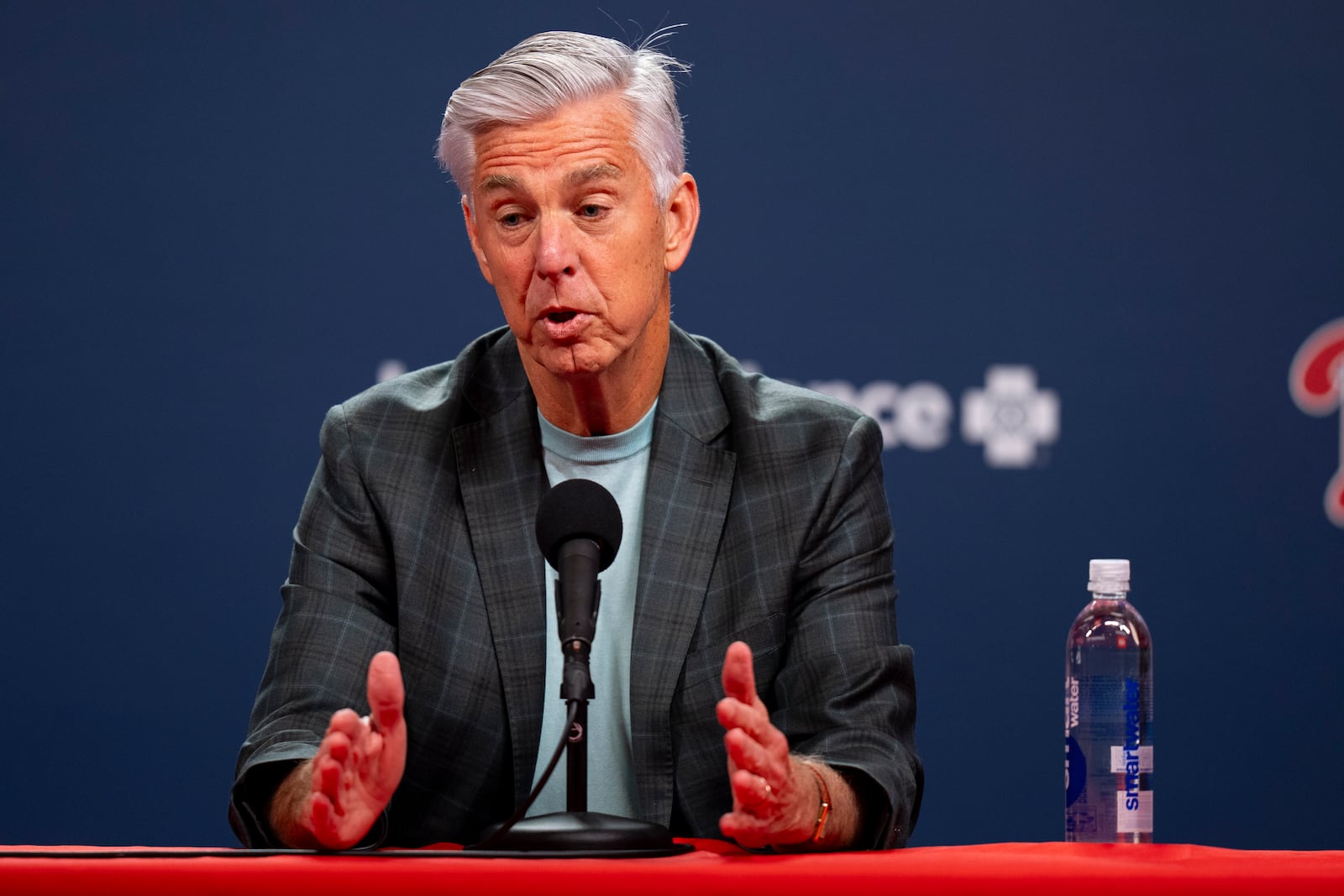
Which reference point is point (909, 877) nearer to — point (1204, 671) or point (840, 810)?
point (840, 810)

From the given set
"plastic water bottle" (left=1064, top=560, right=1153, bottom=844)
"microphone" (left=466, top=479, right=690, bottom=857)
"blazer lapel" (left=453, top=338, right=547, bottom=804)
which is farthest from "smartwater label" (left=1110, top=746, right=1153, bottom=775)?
"blazer lapel" (left=453, top=338, right=547, bottom=804)

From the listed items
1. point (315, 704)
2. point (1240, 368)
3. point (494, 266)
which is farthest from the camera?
point (1240, 368)

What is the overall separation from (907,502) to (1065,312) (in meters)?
0.49

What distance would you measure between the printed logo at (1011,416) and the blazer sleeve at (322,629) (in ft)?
4.89

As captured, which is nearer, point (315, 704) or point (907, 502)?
point (315, 704)

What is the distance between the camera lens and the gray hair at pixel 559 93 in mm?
1611

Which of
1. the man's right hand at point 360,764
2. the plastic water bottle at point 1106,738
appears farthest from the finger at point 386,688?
the plastic water bottle at point 1106,738

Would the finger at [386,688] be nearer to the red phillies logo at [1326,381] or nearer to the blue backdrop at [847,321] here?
the blue backdrop at [847,321]

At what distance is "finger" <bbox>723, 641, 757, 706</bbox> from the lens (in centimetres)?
112

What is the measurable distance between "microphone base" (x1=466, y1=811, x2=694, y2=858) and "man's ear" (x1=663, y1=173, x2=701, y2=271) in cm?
83

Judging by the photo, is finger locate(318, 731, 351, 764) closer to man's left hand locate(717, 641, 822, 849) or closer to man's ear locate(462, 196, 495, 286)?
man's left hand locate(717, 641, 822, 849)

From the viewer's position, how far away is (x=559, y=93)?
5.29ft

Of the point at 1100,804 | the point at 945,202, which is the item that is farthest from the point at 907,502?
the point at 1100,804

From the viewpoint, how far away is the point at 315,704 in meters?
1.50
